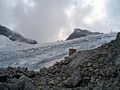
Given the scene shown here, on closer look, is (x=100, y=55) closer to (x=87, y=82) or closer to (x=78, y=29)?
(x=87, y=82)

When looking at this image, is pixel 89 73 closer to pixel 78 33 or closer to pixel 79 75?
pixel 79 75

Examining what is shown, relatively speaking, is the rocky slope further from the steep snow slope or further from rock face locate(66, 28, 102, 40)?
rock face locate(66, 28, 102, 40)

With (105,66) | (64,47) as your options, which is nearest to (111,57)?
(105,66)

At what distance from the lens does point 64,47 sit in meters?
26.7

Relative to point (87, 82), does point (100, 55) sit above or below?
above

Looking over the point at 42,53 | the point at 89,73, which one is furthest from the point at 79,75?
the point at 42,53

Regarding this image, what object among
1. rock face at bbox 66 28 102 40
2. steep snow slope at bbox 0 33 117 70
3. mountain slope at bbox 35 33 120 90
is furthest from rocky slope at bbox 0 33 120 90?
rock face at bbox 66 28 102 40

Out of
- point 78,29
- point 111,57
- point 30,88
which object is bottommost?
point 30,88

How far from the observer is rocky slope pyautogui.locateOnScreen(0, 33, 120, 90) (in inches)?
420

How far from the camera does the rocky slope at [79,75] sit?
10.7 meters

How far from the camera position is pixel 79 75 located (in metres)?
11.6

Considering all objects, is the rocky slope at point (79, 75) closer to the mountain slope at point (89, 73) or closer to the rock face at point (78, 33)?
the mountain slope at point (89, 73)

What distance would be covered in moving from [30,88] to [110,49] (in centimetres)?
378

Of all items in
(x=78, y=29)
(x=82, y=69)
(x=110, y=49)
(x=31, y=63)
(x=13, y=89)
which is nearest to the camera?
(x=13, y=89)
